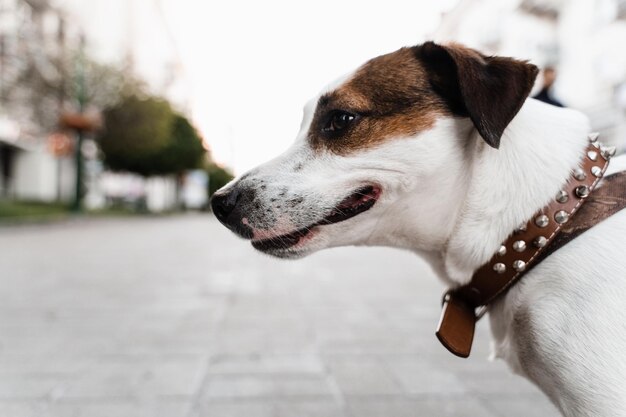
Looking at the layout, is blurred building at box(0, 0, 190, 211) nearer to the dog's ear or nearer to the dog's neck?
the dog's ear

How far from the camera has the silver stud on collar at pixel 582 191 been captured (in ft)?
4.44

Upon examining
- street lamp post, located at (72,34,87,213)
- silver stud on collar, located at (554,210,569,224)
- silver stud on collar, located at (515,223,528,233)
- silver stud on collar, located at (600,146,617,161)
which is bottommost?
street lamp post, located at (72,34,87,213)

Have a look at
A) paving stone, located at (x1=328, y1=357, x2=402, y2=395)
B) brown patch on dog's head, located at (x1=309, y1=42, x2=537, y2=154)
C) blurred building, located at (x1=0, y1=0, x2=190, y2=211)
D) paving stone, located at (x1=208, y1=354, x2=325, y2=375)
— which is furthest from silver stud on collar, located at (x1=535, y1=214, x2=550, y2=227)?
blurred building, located at (x1=0, y1=0, x2=190, y2=211)

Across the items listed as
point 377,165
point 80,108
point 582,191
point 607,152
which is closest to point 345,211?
point 377,165

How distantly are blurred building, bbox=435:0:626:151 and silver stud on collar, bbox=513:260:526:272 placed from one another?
1194 centimetres

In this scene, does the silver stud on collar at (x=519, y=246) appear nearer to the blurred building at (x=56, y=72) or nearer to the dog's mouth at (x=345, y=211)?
the dog's mouth at (x=345, y=211)

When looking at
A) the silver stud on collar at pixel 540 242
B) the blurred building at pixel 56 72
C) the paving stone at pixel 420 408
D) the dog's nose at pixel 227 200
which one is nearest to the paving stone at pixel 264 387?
the paving stone at pixel 420 408

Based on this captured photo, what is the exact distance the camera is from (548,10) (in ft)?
67.8

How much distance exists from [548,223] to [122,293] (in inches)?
184

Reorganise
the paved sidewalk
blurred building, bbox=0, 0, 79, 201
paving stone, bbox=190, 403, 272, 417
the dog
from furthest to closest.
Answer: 1. blurred building, bbox=0, 0, 79, 201
2. the paved sidewalk
3. paving stone, bbox=190, 403, 272, 417
4. the dog

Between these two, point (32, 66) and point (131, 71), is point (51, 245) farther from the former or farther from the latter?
point (131, 71)

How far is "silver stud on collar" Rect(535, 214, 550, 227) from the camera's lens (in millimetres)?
1346

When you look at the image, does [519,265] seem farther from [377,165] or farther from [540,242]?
[377,165]

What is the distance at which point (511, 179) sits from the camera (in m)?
1.46
